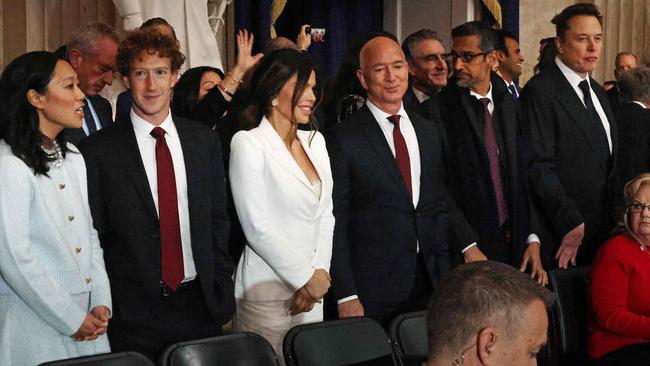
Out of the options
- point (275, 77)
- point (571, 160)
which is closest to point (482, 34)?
point (571, 160)

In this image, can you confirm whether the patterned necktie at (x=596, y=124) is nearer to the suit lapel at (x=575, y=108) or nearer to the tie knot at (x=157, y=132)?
the suit lapel at (x=575, y=108)

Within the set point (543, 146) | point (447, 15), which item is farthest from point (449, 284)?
point (447, 15)

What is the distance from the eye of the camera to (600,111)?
5.09 meters

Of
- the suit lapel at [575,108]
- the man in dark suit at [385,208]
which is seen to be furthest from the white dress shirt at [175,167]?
the suit lapel at [575,108]

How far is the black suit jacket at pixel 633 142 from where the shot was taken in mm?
5223

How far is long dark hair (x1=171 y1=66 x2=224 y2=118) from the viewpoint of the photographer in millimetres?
5039

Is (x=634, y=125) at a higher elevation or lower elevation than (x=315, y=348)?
higher

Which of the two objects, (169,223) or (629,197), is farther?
(629,197)

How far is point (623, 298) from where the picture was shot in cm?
427

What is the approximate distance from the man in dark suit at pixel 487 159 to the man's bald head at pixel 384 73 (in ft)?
1.80

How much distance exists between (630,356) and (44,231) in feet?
7.74

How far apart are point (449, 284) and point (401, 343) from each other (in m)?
1.25

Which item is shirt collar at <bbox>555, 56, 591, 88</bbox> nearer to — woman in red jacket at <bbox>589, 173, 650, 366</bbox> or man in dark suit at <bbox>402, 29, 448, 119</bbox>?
woman in red jacket at <bbox>589, 173, 650, 366</bbox>

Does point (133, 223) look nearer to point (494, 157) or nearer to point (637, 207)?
point (494, 157)
